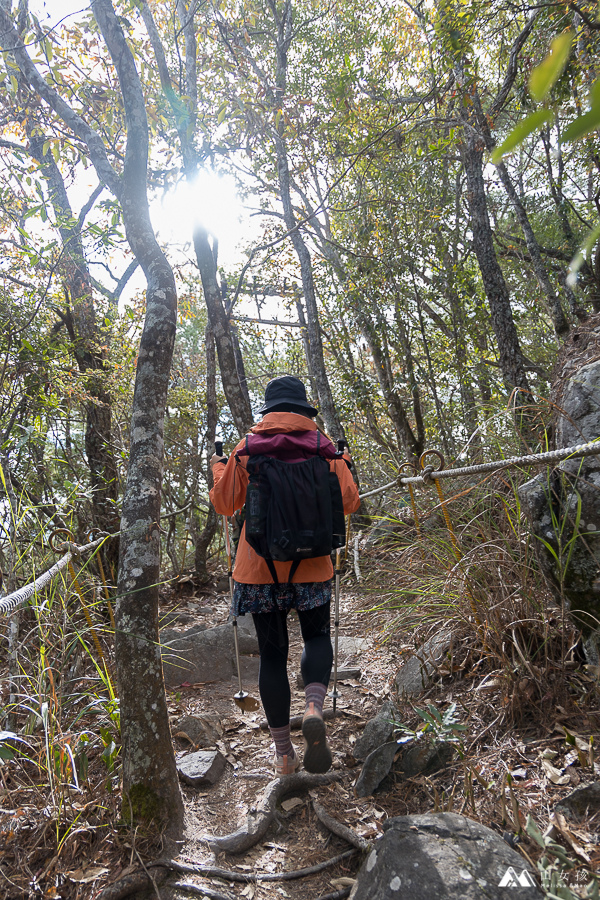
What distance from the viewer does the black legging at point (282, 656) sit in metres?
2.92

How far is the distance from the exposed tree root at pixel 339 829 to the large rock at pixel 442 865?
48cm

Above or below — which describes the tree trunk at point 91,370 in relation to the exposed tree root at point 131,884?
above

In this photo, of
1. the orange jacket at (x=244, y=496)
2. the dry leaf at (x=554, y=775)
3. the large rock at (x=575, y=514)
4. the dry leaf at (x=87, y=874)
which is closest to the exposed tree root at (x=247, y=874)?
the dry leaf at (x=87, y=874)

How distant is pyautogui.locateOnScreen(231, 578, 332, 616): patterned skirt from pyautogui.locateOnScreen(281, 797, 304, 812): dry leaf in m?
0.95

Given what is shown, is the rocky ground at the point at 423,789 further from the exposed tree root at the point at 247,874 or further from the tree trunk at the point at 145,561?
the tree trunk at the point at 145,561

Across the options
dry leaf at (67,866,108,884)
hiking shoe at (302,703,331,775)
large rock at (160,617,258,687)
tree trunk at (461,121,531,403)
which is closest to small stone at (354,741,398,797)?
hiking shoe at (302,703,331,775)

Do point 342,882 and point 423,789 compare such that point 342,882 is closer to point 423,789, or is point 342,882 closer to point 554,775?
point 423,789

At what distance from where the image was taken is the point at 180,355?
→ 12.5 metres

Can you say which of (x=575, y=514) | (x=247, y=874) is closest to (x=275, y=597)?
(x=247, y=874)

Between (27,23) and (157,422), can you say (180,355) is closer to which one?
(27,23)

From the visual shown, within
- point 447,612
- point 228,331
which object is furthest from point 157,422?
point 228,331

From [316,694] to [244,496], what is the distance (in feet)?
3.70

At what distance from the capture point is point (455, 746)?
2346mm

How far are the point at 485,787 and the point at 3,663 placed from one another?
2.82m
